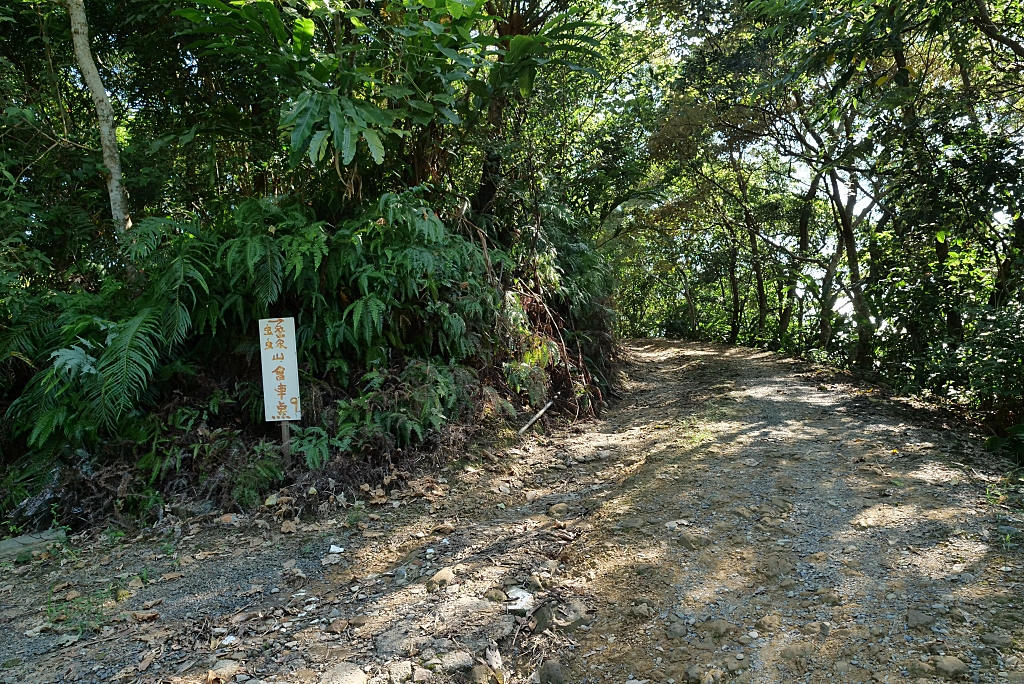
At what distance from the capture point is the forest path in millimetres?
2744

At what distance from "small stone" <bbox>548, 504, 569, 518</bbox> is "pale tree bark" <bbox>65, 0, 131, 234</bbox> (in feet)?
13.8

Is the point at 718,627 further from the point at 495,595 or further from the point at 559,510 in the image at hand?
the point at 559,510

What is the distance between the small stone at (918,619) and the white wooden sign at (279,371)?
12.7 ft

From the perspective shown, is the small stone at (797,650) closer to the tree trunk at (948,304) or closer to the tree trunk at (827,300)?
the tree trunk at (948,304)

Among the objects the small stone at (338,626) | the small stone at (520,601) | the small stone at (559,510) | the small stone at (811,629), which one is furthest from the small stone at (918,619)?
the small stone at (338,626)

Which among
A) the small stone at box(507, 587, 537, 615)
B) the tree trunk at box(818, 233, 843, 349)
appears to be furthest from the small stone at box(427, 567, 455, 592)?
the tree trunk at box(818, 233, 843, 349)

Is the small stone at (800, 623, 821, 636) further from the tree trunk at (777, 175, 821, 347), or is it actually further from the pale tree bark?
the tree trunk at (777, 175, 821, 347)

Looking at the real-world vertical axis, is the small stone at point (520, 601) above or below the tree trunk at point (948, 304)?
below

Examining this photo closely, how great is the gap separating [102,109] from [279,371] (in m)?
3.02

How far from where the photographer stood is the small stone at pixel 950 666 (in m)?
2.49

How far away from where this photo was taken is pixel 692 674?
8.84 feet

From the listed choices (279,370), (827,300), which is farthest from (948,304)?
(279,370)

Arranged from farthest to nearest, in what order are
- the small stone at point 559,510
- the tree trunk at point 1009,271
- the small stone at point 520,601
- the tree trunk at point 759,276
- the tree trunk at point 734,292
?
the tree trunk at point 734,292 → the tree trunk at point 759,276 → the tree trunk at point 1009,271 → the small stone at point 559,510 → the small stone at point 520,601

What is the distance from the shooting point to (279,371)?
4.53 m
